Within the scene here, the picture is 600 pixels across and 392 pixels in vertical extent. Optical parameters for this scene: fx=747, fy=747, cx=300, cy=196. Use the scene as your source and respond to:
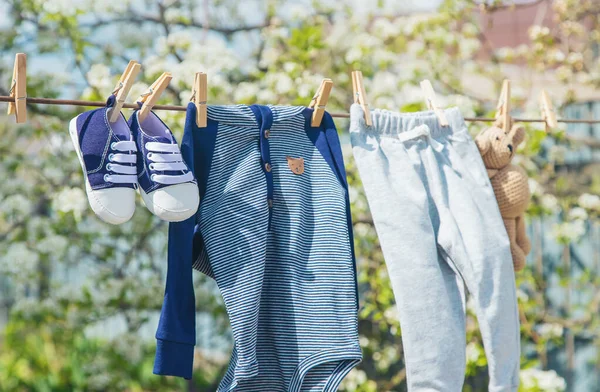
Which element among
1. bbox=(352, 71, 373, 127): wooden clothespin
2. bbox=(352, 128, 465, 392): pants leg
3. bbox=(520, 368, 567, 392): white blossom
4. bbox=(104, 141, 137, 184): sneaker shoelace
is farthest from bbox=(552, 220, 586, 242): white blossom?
bbox=(104, 141, 137, 184): sneaker shoelace

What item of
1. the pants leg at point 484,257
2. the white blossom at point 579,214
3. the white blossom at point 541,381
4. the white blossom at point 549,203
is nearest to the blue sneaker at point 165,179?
the pants leg at point 484,257

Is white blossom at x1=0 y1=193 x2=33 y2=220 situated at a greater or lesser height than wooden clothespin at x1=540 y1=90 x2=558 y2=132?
lesser

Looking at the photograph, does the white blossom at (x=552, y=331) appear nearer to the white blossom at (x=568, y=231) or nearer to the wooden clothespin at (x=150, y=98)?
the white blossom at (x=568, y=231)

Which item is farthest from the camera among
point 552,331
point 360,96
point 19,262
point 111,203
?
point 552,331

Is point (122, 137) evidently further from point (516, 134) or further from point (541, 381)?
point (541, 381)

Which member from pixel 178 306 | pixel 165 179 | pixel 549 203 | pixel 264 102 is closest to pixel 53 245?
pixel 264 102

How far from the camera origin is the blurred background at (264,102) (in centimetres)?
314

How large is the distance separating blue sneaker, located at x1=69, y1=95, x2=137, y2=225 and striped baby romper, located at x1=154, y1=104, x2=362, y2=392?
0.14m

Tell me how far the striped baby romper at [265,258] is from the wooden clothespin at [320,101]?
0.24 feet

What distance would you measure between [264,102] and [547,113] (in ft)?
4.51

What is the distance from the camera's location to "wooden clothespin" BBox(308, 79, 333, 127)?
1787 millimetres

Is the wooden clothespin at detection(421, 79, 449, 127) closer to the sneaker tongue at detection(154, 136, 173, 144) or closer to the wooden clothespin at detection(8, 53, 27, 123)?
the sneaker tongue at detection(154, 136, 173, 144)

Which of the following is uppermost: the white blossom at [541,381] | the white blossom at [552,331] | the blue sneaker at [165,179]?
the blue sneaker at [165,179]

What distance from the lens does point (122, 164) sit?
152cm
